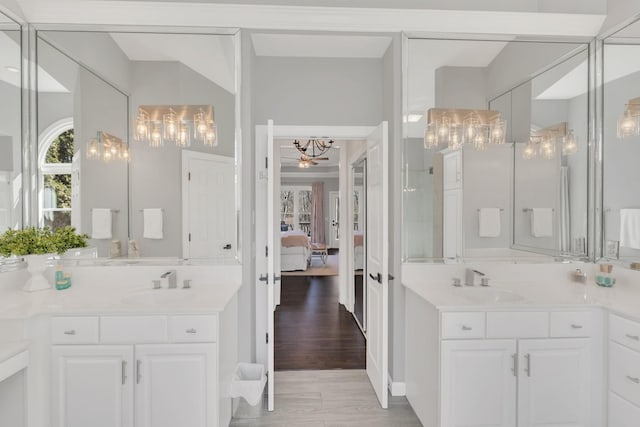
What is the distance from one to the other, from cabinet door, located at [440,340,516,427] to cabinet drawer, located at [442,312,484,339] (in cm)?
4

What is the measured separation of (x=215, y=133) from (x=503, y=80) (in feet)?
7.52

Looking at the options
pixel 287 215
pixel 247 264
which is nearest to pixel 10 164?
pixel 247 264

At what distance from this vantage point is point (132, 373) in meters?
1.94

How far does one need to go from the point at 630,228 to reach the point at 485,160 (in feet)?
3.54

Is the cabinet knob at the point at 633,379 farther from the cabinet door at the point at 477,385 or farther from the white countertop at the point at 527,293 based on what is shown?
the cabinet door at the point at 477,385

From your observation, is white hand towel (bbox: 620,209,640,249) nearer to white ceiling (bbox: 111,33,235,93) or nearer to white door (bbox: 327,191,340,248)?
white ceiling (bbox: 111,33,235,93)

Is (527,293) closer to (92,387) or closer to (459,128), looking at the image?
(459,128)

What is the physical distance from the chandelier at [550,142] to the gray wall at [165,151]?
7.67ft

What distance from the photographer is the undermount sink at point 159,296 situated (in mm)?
2324

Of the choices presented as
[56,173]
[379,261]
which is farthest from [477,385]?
[56,173]

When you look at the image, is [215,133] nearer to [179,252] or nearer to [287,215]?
[179,252]

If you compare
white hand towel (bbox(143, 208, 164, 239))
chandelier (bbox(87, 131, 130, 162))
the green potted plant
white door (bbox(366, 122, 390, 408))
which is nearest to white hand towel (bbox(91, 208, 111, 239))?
the green potted plant

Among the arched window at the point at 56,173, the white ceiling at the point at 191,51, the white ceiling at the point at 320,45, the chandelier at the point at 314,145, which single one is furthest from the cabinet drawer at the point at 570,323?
the chandelier at the point at 314,145

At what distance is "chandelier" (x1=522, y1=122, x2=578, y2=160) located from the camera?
2.70 m
